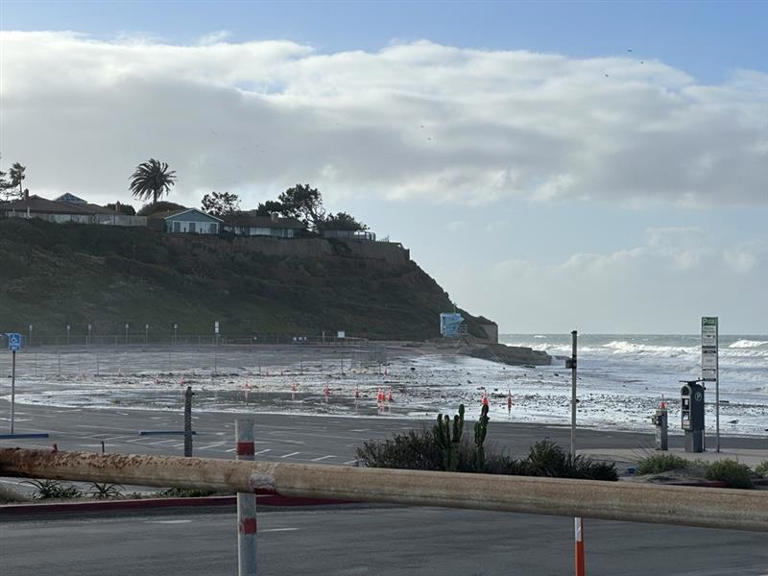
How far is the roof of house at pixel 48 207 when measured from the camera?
145375 millimetres

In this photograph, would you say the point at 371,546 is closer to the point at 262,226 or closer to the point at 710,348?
the point at 710,348

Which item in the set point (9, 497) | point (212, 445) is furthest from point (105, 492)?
point (212, 445)

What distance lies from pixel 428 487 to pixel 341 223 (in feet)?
544

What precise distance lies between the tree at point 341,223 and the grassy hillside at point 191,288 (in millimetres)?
18442

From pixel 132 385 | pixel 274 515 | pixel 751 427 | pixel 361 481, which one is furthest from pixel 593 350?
pixel 361 481

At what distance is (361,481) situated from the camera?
171 inches

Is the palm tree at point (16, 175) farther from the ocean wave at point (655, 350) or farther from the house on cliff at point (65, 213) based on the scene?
the ocean wave at point (655, 350)

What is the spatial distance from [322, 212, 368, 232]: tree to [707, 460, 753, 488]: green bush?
147 m

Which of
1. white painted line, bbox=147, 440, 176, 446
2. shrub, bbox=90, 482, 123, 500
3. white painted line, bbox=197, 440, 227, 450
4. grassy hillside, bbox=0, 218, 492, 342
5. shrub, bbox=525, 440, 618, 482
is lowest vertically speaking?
white painted line, bbox=197, 440, 227, 450

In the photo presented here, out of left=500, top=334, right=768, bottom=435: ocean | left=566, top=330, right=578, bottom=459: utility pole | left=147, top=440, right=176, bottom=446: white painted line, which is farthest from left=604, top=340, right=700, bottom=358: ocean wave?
left=566, top=330, right=578, bottom=459: utility pole

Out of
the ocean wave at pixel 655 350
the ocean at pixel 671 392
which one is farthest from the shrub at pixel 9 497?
the ocean wave at pixel 655 350

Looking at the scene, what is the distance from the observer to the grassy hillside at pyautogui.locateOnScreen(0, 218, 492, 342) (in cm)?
11725

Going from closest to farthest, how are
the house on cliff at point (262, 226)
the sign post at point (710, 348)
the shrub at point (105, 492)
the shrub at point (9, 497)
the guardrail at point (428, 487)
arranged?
the guardrail at point (428, 487), the shrub at point (9, 497), the shrub at point (105, 492), the sign post at point (710, 348), the house on cliff at point (262, 226)

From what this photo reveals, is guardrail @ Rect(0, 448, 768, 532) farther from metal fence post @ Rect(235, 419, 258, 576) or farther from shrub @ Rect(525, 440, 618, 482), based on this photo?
shrub @ Rect(525, 440, 618, 482)
